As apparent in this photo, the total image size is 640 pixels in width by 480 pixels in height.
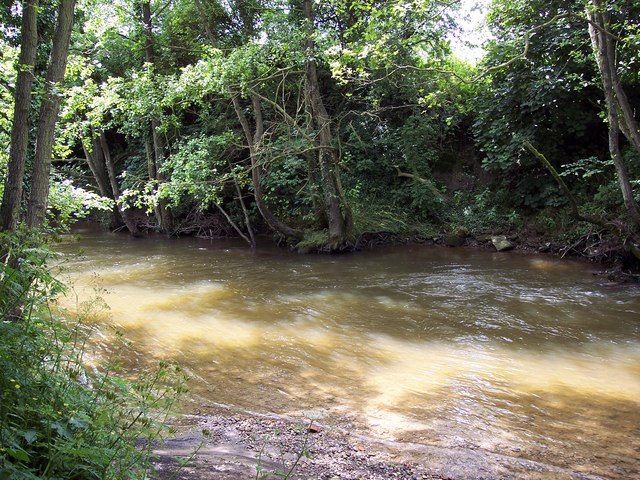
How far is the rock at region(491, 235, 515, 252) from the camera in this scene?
1287 cm

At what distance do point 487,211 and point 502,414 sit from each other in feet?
36.4

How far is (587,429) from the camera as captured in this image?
154 inches

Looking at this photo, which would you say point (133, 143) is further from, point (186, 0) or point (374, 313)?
point (374, 313)

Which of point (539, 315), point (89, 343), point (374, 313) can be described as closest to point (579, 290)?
point (539, 315)

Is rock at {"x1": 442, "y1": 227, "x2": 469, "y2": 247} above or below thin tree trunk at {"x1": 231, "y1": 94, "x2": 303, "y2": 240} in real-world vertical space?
below

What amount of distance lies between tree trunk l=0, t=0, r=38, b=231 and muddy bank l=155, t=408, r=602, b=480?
2935mm

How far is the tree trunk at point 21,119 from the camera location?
474cm

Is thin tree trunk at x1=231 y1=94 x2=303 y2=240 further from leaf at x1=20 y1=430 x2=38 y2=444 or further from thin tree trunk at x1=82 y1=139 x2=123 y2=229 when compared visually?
leaf at x1=20 y1=430 x2=38 y2=444

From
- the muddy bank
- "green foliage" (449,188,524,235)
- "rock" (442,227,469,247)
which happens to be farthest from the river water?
"green foliage" (449,188,524,235)

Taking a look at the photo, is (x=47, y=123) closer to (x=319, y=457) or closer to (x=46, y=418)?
(x=46, y=418)

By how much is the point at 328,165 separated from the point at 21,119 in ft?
29.2

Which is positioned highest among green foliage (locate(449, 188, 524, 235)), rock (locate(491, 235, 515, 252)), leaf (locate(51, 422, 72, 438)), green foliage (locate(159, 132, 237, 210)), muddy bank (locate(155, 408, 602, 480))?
green foliage (locate(159, 132, 237, 210))

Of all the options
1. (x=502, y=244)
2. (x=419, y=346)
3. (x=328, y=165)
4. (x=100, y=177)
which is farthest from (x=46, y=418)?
(x=100, y=177)

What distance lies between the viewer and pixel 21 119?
4.87m
